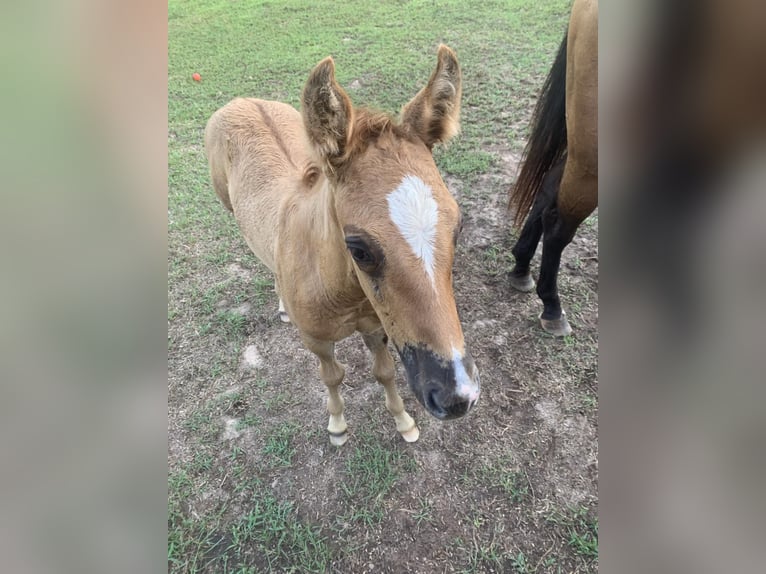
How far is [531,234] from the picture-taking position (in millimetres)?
3301

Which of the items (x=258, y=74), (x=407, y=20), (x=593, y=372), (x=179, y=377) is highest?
(x=407, y=20)

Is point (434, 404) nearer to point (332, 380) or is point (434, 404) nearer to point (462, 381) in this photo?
point (462, 381)

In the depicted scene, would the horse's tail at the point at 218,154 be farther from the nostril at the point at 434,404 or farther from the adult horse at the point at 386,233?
the nostril at the point at 434,404

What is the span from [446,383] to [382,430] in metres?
1.61

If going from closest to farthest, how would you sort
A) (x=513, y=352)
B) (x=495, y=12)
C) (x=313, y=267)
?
(x=313, y=267) → (x=513, y=352) → (x=495, y=12)

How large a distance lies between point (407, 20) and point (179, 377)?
715cm

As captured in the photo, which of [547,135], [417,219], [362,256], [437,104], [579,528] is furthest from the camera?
[547,135]

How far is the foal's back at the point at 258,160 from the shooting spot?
2.64 m

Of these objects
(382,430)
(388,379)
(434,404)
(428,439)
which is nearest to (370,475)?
(382,430)

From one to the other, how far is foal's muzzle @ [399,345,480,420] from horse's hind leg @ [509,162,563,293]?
194 cm

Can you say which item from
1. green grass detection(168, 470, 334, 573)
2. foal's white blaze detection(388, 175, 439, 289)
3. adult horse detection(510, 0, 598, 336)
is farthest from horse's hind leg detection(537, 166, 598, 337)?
green grass detection(168, 470, 334, 573)

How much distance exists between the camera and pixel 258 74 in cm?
668
